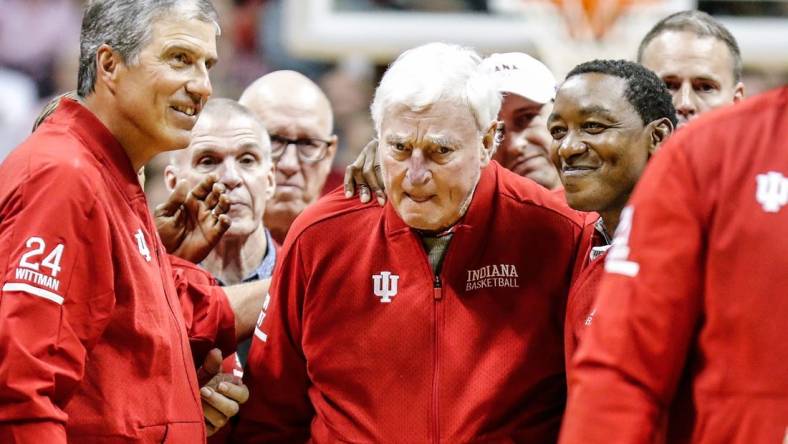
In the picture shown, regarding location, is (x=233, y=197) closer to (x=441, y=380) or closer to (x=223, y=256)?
(x=223, y=256)

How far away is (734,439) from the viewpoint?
2139mm

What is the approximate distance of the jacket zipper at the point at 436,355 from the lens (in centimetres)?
319

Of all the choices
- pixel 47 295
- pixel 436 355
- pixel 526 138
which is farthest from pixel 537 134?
pixel 47 295

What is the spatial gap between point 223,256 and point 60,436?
→ 6.55 ft

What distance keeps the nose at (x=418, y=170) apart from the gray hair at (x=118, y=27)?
0.71 metres

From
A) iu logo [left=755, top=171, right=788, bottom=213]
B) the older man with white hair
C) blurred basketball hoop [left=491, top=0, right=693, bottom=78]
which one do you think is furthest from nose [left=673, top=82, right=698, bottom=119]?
blurred basketball hoop [left=491, top=0, right=693, bottom=78]

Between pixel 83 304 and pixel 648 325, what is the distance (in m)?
1.29

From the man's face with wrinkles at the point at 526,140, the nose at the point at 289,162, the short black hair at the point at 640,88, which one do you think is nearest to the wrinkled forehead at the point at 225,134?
the nose at the point at 289,162

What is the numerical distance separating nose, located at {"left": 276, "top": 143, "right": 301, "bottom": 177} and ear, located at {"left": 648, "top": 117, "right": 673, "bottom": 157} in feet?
6.73

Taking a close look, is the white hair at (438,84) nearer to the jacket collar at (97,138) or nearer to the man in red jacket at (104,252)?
the man in red jacket at (104,252)

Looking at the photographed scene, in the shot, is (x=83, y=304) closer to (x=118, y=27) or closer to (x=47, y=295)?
(x=47, y=295)

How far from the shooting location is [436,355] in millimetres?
3244

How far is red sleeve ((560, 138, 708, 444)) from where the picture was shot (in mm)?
2176

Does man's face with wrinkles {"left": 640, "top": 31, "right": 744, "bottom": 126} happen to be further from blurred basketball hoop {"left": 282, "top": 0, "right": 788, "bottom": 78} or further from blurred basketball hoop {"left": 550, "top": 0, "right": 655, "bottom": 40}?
blurred basketball hoop {"left": 550, "top": 0, "right": 655, "bottom": 40}
